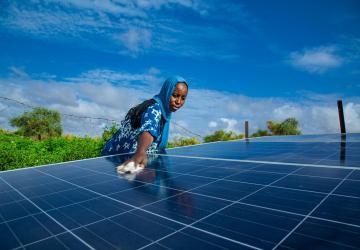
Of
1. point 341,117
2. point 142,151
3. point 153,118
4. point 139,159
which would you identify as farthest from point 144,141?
point 341,117

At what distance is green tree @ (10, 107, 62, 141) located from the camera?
3469 centimetres

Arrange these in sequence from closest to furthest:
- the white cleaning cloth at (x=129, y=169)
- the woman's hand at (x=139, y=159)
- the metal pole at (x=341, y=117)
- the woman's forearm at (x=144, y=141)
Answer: the white cleaning cloth at (x=129, y=169) → the woman's hand at (x=139, y=159) → the woman's forearm at (x=144, y=141) → the metal pole at (x=341, y=117)

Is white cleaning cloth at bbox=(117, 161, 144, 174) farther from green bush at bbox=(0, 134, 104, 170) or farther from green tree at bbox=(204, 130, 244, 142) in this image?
green tree at bbox=(204, 130, 244, 142)

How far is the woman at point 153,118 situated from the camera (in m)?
4.30

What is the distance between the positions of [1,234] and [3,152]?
11965 millimetres

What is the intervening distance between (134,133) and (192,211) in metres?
3.57

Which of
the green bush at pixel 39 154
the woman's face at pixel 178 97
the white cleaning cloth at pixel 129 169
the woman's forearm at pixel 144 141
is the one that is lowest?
the green bush at pixel 39 154

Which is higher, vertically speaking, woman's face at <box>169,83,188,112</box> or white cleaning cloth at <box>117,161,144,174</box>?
woman's face at <box>169,83,188,112</box>

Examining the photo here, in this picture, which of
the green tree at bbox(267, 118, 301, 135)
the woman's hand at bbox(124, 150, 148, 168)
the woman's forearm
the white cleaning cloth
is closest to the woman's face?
the woman's forearm

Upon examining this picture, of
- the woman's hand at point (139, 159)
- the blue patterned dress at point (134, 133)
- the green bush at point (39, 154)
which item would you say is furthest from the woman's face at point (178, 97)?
the green bush at point (39, 154)

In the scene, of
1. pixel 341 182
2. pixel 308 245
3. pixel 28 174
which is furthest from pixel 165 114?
pixel 308 245

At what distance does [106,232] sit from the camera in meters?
1.45

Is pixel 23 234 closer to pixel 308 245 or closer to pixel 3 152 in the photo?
pixel 308 245

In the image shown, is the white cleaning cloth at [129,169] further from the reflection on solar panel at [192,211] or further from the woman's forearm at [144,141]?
the woman's forearm at [144,141]
